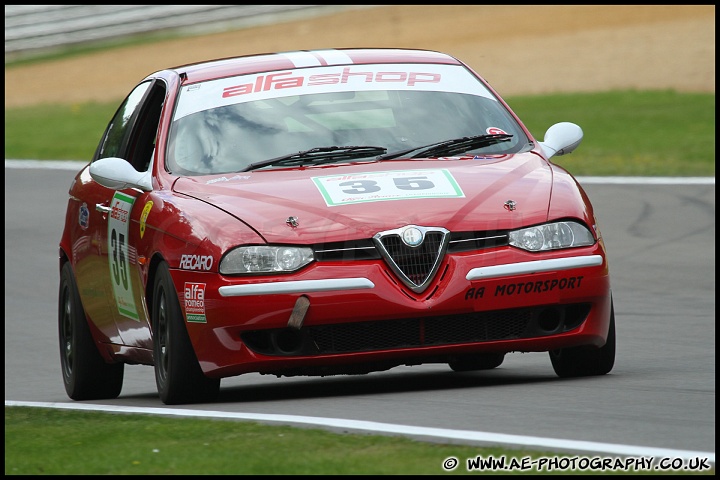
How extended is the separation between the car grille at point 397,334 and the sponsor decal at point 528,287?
0.10 meters

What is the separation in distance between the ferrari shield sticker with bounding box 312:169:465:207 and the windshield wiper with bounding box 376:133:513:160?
0.39 m

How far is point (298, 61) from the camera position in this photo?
28.4ft

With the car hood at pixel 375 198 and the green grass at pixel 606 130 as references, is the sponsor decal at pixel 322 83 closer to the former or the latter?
the car hood at pixel 375 198

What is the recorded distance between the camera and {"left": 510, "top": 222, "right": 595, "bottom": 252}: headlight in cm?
719

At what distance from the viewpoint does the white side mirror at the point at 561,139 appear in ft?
27.4

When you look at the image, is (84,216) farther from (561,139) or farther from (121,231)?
(561,139)

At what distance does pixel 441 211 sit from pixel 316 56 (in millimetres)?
1936

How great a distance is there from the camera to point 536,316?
7281mm

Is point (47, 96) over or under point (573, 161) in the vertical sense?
under

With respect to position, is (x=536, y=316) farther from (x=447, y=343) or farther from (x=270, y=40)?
(x=270, y=40)

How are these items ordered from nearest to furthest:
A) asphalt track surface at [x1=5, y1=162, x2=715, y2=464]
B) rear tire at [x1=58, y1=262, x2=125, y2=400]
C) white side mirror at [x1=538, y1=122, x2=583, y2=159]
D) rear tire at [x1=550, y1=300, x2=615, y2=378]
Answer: asphalt track surface at [x1=5, y1=162, x2=715, y2=464] → rear tire at [x1=550, y1=300, x2=615, y2=378] → white side mirror at [x1=538, y1=122, x2=583, y2=159] → rear tire at [x1=58, y1=262, x2=125, y2=400]

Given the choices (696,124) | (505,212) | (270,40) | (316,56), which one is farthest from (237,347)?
(270,40)

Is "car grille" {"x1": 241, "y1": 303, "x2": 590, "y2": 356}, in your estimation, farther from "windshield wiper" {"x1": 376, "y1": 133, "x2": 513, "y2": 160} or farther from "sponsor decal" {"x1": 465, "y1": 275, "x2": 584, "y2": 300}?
"windshield wiper" {"x1": 376, "y1": 133, "x2": 513, "y2": 160}

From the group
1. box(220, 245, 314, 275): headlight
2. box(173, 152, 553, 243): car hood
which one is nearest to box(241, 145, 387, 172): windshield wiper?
box(173, 152, 553, 243): car hood
